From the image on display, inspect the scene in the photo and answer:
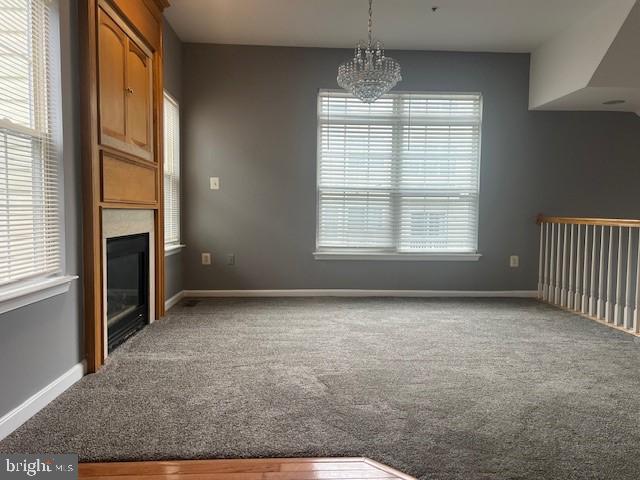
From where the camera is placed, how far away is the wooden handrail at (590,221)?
11.7 feet

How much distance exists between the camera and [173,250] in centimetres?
433

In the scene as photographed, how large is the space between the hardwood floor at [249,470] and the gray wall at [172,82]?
266 cm

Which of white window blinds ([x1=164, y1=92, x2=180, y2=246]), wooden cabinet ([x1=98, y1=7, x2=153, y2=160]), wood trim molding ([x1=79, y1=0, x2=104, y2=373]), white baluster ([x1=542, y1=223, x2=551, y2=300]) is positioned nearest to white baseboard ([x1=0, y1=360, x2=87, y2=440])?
wood trim molding ([x1=79, y1=0, x2=104, y2=373])

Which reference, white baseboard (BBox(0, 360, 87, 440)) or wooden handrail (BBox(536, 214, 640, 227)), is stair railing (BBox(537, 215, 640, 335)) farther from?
white baseboard (BBox(0, 360, 87, 440))

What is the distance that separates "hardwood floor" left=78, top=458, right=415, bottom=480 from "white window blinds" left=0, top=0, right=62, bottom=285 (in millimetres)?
896

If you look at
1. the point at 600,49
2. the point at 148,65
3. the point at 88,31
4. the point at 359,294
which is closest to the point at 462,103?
the point at 600,49

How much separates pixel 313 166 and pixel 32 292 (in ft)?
10.4

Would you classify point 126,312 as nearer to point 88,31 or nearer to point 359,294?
point 88,31

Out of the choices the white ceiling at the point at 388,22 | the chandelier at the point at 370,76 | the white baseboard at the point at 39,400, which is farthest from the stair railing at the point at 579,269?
the white baseboard at the point at 39,400

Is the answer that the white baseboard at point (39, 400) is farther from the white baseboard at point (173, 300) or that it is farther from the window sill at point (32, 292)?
the white baseboard at point (173, 300)

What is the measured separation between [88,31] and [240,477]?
2.34 metres

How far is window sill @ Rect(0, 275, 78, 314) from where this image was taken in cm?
183

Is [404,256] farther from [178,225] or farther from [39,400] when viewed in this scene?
[39,400]

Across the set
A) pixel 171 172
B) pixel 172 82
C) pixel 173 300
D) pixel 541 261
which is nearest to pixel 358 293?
pixel 173 300
